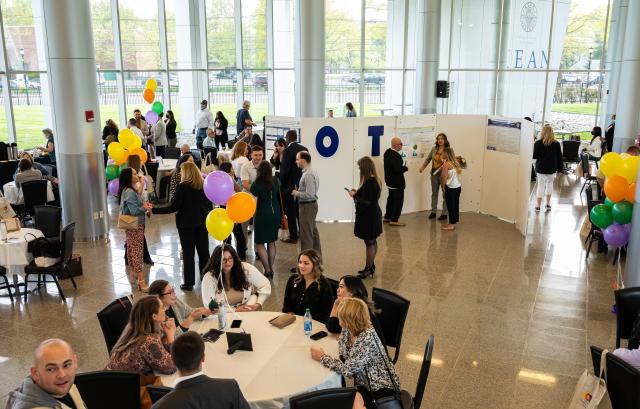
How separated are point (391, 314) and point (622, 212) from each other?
361 cm

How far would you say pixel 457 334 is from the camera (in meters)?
6.13

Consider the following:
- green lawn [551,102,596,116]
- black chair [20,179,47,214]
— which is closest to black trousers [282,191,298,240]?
black chair [20,179,47,214]

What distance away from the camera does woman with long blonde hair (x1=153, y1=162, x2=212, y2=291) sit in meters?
7.08

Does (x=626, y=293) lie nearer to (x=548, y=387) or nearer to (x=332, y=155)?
(x=548, y=387)

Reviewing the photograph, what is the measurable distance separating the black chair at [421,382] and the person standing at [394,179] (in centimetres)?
596

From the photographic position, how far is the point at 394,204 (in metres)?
10.3

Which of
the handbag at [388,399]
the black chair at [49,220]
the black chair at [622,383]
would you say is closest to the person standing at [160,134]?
the black chair at [49,220]

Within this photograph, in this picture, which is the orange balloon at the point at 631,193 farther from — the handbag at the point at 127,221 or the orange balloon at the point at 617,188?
the handbag at the point at 127,221

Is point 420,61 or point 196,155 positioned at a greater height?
point 420,61

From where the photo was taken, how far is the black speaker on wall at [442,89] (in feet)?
57.4

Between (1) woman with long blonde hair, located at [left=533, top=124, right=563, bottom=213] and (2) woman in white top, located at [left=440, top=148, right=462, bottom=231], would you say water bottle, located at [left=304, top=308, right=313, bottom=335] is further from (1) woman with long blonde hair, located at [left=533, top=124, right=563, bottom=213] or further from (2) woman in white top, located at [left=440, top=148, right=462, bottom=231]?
(1) woman with long blonde hair, located at [left=533, top=124, right=563, bottom=213]

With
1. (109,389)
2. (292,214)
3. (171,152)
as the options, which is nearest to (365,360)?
(109,389)

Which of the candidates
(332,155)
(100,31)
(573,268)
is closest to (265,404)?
(573,268)

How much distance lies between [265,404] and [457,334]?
3078mm
